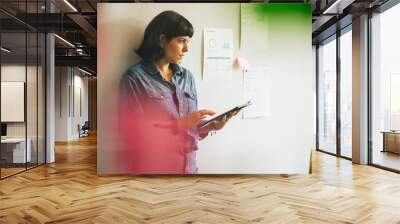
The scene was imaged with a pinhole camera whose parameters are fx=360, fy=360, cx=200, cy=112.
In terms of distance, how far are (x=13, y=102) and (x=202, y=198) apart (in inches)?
209

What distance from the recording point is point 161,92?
6.37 metres

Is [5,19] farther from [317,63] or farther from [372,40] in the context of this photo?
[317,63]

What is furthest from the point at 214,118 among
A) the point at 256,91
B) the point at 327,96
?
the point at 327,96

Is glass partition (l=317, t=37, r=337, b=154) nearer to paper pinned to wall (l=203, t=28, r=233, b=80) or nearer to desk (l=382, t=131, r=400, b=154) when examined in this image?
desk (l=382, t=131, r=400, b=154)

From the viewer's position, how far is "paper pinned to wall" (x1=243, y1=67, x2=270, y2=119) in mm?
6469

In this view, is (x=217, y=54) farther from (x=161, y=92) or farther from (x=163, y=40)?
(x=161, y=92)

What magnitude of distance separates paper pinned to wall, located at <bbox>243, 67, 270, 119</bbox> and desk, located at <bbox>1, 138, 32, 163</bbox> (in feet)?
15.8

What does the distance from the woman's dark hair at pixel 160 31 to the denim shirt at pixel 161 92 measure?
210 mm

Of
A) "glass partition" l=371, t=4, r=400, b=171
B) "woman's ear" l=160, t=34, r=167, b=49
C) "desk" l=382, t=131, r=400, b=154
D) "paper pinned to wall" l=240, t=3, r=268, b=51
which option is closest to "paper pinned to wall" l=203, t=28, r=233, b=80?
"paper pinned to wall" l=240, t=3, r=268, b=51

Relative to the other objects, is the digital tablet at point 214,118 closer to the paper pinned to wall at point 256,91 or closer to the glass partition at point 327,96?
the paper pinned to wall at point 256,91

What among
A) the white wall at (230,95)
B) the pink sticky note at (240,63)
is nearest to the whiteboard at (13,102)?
the white wall at (230,95)

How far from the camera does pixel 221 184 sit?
5.82 metres

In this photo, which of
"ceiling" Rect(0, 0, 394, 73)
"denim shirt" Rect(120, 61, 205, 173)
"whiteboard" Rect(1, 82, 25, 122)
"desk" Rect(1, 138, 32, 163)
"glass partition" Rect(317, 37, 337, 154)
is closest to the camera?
"denim shirt" Rect(120, 61, 205, 173)

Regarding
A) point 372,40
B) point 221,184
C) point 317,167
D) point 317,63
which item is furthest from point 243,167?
point 317,63
